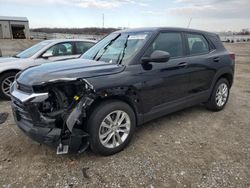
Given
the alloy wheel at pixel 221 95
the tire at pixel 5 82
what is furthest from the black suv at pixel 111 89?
the tire at pixel 5 82

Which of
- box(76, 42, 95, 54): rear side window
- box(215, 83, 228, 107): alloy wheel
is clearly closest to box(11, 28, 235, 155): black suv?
box(215, 83, 228, 107): alloy wheel

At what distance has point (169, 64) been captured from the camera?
3537mm

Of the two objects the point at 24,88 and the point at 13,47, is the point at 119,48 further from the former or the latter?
the point at 13,47

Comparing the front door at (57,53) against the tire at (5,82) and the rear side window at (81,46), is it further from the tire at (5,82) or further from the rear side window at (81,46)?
the tire at (5,82)

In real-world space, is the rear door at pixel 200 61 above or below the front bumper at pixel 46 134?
above

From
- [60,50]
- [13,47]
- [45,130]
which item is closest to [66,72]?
[45,130]

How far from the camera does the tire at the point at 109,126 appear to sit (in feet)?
9.00

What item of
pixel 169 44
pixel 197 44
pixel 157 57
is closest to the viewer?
pixel 157 57

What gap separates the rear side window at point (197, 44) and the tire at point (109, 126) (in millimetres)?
1887

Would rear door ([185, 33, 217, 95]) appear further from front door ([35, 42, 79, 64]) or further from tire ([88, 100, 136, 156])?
front door ([35, 42, 79, 64])

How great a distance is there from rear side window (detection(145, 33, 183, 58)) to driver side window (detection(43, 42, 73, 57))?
3478 mm

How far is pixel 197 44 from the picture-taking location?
167 inches

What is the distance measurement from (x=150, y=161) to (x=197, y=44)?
101 inches

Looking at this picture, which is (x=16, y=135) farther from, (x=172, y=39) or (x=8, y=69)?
(x=172, y=39)
